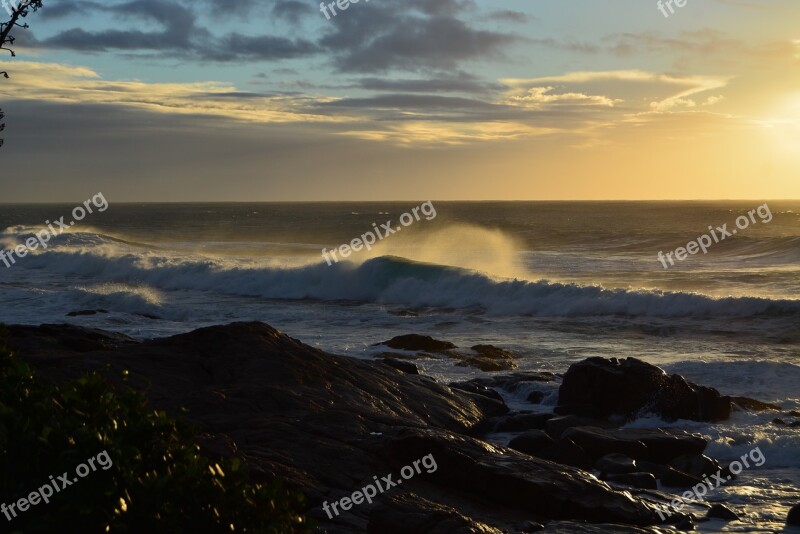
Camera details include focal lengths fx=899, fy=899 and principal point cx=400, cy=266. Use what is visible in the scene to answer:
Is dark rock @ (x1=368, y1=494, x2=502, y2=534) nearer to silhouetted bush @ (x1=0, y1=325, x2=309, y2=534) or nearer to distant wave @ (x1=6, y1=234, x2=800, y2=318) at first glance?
silhouetted bush @ (x1=0, y1=325, x2=309, y2=534)

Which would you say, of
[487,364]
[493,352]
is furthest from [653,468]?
[493,352]

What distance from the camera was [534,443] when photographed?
35.0 feet

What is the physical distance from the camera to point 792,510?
8.61m

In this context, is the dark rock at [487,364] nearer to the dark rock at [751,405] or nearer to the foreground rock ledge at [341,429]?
the dark rock at [751,405]

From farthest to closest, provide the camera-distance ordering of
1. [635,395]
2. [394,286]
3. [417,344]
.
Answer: [394,286]
[417,344]
[635,395]

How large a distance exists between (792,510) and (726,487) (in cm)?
134

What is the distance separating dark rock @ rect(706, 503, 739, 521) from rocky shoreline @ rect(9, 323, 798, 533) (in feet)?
0.05

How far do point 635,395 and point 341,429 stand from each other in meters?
5.90

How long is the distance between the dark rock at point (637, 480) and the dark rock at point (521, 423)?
2383 mm

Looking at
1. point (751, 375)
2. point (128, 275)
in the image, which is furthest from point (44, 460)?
point (128, 275)

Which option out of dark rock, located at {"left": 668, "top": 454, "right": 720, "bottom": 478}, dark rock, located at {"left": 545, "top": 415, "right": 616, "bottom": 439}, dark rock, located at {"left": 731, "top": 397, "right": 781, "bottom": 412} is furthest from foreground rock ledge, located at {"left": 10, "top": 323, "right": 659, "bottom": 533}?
dark rock, located at {"left": 731, "top": 397, "right": 781, "bottom": 412}

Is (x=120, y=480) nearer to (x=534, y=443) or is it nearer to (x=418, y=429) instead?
(x=418, y=429)

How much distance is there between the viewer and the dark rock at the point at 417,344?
19828mm

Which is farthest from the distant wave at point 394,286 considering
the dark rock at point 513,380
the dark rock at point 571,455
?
the dark rock at point 571,455
